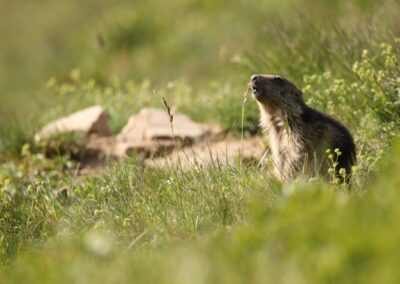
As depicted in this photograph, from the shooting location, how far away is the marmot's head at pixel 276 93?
655 centimetres

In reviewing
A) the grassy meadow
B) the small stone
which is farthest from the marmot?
the small stone

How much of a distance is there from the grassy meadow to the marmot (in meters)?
0.21

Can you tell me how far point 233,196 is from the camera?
16.8 feet

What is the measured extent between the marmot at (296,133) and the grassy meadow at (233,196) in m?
0.21

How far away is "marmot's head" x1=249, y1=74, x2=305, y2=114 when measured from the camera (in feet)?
21.5

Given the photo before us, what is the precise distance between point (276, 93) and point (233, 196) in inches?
66.6

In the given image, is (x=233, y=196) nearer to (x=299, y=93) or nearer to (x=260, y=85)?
(x=260, y=85)

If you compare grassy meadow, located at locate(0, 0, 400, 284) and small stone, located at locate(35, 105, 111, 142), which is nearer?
grassy meadow, located at locate(0, 0, 400, 284)

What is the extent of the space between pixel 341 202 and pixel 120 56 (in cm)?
1300

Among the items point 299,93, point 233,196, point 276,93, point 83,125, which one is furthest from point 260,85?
point 83,125

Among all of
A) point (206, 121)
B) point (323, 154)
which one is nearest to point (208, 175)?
point (323, 154)

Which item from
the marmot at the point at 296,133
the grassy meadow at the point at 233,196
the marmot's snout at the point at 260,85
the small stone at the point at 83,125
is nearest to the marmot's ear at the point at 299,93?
the marmot at the point at 296,133

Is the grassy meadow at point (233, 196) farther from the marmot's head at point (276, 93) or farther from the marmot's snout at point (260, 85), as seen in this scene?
the marmot's snout at point (260, 85)

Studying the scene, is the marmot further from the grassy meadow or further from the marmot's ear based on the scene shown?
the grassy meadow
